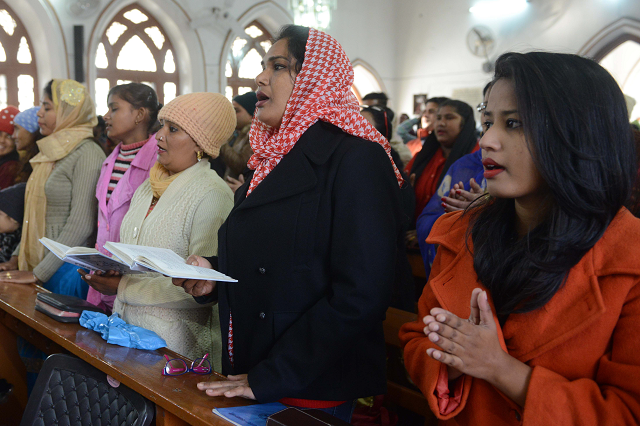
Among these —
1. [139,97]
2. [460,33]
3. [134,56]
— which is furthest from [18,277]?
[460,33]

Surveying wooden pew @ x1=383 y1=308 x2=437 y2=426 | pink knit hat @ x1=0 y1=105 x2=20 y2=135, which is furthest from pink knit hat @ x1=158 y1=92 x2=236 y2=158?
pink knit hat @ x1=0 y1=105 x2=20 y2=135

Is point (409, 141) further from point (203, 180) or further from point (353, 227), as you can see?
point (353, 227)

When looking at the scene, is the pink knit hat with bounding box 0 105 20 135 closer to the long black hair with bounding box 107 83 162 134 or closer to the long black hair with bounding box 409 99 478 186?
the long black hair with bounding box 107 83 162 134

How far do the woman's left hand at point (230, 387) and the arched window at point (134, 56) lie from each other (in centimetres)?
763

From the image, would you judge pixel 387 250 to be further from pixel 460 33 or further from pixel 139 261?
pixel 460 33

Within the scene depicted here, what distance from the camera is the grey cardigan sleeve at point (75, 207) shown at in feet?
8.25

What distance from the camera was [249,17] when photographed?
9016 millimetres

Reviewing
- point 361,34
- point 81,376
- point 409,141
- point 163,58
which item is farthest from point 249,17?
point 81,376

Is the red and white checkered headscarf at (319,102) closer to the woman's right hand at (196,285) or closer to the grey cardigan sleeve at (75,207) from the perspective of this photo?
the woman's right hand at (196,285)

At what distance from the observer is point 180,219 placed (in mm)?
1767

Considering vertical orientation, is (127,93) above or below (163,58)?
below

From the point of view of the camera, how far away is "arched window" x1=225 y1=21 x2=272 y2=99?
9242 mm

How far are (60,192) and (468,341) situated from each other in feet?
7.68

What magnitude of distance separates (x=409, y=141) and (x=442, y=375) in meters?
5.63
